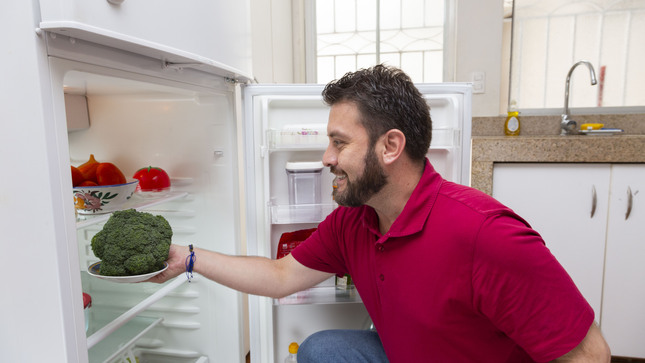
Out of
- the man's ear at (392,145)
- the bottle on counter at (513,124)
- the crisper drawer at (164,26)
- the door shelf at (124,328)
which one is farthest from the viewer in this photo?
the bottle on counter at (513,124)

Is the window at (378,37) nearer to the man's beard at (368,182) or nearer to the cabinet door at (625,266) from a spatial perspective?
the cabinet door at (625,266)

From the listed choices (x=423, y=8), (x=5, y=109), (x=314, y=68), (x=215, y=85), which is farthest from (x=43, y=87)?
(x=423, y=8)

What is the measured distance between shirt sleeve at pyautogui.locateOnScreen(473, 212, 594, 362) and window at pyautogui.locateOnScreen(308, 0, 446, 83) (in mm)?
2342

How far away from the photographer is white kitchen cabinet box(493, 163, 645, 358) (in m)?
1.93

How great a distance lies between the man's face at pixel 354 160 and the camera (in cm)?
100

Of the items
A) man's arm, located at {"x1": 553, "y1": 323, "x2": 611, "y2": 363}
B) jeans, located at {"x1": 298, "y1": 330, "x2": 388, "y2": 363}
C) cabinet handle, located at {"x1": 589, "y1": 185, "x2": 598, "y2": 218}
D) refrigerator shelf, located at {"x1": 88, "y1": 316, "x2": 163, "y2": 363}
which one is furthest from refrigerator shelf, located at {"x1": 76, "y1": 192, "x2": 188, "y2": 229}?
cabinet handle, located at {"x1": 589, "y1": 185, "x2": 598, "y2": 218}

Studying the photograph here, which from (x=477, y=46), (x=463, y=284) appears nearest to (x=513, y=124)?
(x=477, y=46)

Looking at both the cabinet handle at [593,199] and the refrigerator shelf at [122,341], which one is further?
the cabinet handle at [593,199]

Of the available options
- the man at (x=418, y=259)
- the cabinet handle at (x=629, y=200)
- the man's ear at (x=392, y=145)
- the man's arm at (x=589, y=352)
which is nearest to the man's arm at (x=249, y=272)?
the man at (x=418, y=259)

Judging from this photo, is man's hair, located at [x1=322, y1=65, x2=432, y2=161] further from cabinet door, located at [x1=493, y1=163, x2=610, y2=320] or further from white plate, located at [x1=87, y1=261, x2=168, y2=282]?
cabinet door, located at [x1=493, y1=163, x2=610, y2=320]

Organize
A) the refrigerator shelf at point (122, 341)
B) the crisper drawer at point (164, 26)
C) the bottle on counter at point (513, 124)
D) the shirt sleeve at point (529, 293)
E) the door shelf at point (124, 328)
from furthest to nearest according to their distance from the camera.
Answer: the bottle on counter at point (513, 124), the refrigerator shelf at point (122, 341), the door shelf at point (124, 328), the shirt sleeve at point (529, 293), the crisper drawer at point (164, 26)

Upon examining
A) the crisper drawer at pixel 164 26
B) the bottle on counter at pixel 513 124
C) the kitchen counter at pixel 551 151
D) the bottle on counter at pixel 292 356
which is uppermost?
the crisper drawer at pixel 164 26

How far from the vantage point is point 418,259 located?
943 millimetres

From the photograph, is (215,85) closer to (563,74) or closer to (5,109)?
(5,109)
